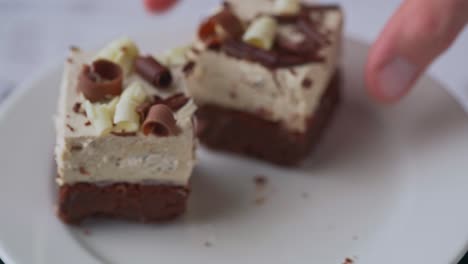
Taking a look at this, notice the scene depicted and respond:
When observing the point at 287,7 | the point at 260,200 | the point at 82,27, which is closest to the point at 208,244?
the point at 260,200

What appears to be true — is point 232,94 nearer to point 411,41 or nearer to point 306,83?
point 306,83

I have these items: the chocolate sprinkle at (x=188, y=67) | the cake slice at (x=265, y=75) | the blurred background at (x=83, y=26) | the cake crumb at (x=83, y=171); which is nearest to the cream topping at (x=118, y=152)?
the cake crumb at (x=83, y=171)

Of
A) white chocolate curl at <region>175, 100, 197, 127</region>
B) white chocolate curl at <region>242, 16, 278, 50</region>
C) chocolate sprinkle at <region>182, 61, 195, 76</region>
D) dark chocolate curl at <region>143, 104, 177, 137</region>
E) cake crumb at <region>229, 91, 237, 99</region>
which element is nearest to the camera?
dark chocolate curl at <region>143, 104, 177, 137</region>

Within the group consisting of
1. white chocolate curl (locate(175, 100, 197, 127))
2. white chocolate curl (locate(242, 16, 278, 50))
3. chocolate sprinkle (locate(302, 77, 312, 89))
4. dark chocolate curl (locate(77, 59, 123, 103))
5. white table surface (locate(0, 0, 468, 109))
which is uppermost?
white chocolate curl (locate(242, 16, 278, 50))

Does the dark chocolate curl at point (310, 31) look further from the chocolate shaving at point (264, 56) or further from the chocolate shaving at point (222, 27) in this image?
the chocolate shaving at point (222, 27)

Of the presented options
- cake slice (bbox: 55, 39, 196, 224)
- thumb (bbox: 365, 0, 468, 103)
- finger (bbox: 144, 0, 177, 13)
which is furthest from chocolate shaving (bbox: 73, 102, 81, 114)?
thumb (bbox: 365, 0, 468, 103)

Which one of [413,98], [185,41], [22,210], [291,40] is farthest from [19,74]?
[413,98]

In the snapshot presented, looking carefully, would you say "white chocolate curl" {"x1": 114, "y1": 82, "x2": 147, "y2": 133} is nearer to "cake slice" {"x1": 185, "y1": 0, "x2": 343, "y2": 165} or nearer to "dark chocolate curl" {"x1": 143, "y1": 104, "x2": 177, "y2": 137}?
"dark chocolate curl" {"x1": 143, "y1": 104, "x2": 177, "y2": 137}
